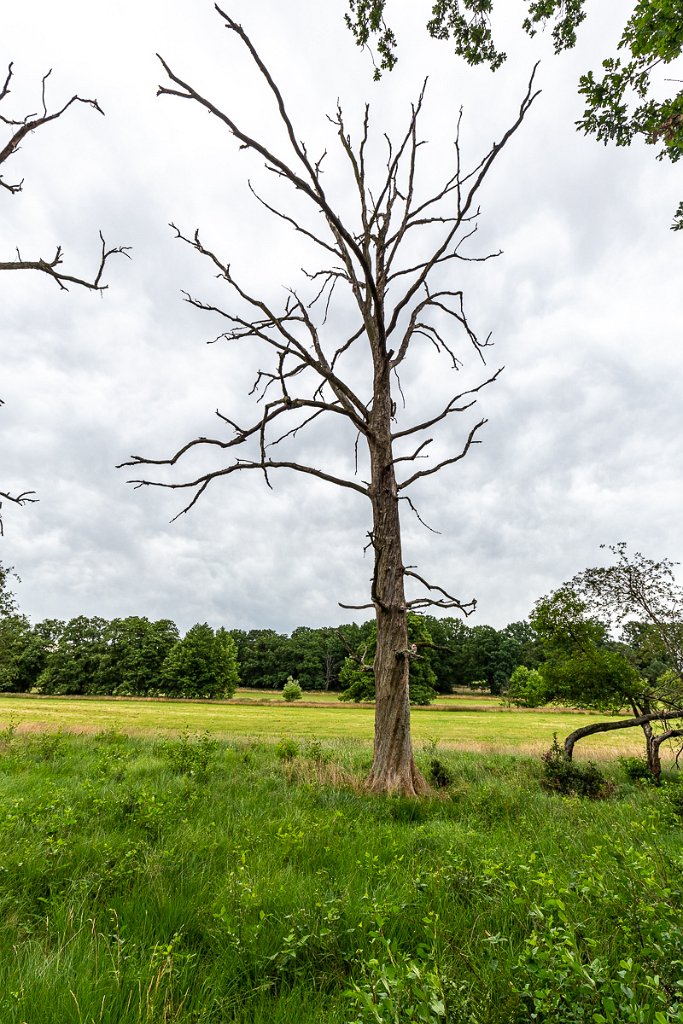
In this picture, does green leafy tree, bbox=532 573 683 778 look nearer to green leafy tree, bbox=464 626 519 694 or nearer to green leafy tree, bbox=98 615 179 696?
green leafy tree, bbox=98 615 179 696

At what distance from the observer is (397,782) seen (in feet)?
23.7

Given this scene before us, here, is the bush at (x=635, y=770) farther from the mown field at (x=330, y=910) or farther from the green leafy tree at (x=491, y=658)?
the green leafy tree at (x=491, y=658)

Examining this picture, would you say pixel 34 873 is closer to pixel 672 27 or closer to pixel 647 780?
pixel 672 27

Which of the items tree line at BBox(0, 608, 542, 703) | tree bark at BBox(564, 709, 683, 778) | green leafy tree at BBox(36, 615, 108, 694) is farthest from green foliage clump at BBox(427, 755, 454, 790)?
green leafy tree at BBox(36, 615, 108, 694)

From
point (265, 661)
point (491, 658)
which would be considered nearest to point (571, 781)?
point (491, 658)

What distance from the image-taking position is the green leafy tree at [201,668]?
70.9 m

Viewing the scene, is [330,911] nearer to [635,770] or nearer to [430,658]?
[635,770]

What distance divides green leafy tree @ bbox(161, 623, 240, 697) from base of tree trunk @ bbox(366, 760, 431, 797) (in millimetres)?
69755

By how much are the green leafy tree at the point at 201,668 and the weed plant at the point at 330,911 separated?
69.4 metres

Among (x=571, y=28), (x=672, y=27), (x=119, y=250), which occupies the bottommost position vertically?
(x=119, y=250)

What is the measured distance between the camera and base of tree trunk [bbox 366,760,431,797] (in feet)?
23.4

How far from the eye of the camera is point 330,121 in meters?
8.66

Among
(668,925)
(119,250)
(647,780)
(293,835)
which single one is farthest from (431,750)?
(119,250)

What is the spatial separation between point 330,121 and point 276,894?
11.3 metres
